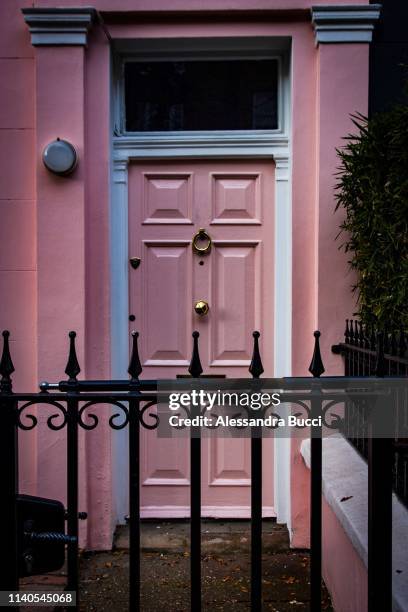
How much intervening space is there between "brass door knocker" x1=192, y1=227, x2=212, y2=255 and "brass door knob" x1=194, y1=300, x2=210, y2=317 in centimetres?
35

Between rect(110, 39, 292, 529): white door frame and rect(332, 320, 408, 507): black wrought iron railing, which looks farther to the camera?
rect(110, 39, 292, 529): white door frame

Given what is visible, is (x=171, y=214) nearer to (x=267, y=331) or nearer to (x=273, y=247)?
(x=273, y=247)

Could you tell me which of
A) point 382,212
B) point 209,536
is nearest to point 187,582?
point 209,536

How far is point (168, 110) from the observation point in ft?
14.4

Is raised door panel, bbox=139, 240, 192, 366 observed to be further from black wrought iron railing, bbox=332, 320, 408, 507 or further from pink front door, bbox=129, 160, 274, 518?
black wrought iron railing, bbox=332, 320, 408, 507

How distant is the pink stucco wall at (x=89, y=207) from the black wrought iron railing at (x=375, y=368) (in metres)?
0.30

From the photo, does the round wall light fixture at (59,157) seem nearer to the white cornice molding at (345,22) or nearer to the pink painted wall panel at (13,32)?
Result: the pink painted wall panel at (13,32)

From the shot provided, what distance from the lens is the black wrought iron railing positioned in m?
2.03

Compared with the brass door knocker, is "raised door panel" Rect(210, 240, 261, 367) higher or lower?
lower

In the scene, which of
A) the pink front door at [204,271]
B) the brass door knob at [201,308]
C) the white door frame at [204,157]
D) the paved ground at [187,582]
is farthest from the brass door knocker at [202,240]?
the paved ground at [187,582]

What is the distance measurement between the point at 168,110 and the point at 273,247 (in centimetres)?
121

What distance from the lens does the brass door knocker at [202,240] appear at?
436 centimetres

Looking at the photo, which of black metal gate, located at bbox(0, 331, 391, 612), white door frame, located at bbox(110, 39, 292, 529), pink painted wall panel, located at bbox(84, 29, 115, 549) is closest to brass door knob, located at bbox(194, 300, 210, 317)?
white door frame, located at bbox(110, 39, 292, 529)

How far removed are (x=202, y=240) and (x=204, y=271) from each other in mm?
217
